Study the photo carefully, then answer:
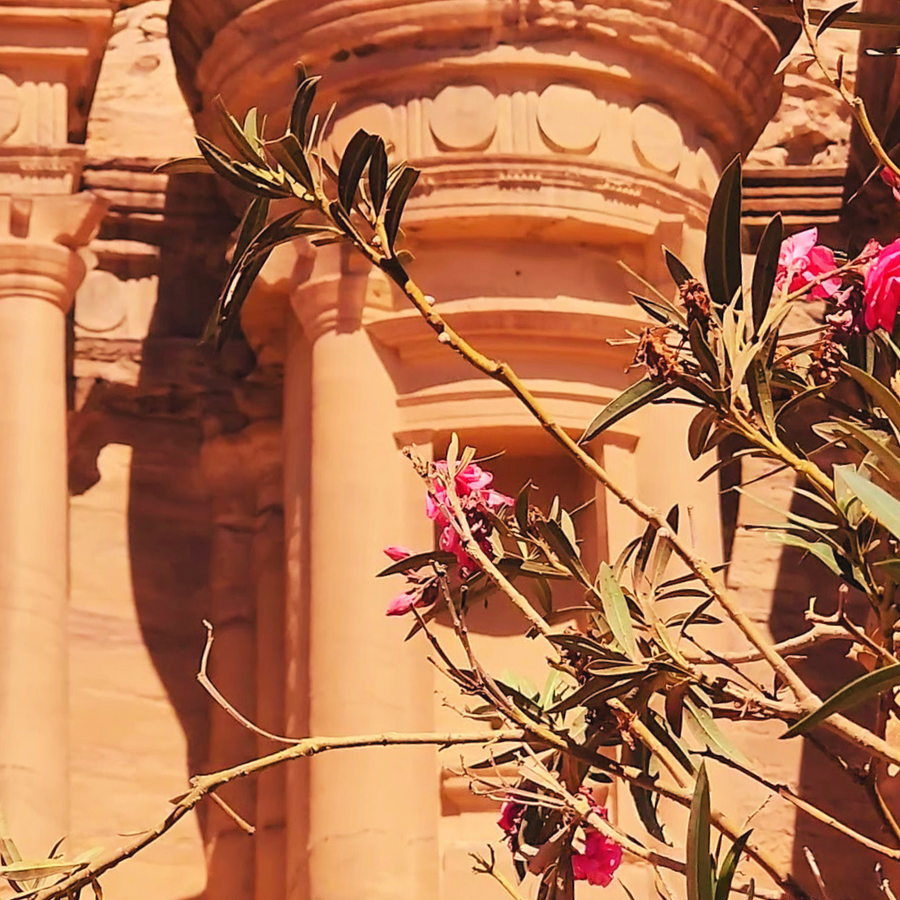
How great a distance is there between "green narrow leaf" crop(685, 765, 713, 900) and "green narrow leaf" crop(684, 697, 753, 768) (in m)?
0.62

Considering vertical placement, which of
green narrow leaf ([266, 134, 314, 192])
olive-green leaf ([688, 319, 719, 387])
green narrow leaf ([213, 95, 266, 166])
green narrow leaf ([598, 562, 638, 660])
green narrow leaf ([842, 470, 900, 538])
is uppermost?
green narrow leaf ([213, 95, 266, 166])

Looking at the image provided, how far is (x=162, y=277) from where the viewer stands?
8.77 m

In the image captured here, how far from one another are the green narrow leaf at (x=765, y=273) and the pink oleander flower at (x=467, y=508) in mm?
624

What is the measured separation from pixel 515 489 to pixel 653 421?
50 cm

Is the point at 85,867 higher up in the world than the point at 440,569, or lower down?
lower down

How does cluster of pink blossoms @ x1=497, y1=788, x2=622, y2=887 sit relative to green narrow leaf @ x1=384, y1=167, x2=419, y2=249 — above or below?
below

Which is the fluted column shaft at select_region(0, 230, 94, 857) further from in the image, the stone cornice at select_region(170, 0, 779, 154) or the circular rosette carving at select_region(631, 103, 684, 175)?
the circular rosette carving at select_region(631, 103, 684, 175)

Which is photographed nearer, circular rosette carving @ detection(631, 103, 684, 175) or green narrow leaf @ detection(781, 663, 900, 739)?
green narrow leaf @ detection(781, 663, 900, 739)

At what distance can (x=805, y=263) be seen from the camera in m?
4.18

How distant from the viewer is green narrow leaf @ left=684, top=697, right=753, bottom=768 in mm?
4008

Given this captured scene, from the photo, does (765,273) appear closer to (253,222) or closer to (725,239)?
(725,239)

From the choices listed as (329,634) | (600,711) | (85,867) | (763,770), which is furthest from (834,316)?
(763,770)

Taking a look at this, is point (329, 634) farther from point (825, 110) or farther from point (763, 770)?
point (825, 110)

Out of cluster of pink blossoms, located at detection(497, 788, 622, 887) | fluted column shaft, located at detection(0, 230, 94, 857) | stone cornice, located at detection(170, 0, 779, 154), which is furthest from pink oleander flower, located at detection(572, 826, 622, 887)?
stone cornice, located at detection(170, 0, 779, 154)
